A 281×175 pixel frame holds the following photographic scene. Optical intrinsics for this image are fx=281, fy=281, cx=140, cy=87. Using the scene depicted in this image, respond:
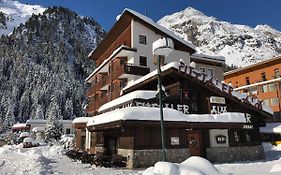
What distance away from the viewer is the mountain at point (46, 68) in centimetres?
12100

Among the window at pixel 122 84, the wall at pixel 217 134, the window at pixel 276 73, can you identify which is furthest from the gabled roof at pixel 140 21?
the window at pixel 276 73

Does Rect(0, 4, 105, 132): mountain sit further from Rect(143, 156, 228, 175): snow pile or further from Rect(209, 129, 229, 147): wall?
Rect(143, 156, 228, 175): snow pile

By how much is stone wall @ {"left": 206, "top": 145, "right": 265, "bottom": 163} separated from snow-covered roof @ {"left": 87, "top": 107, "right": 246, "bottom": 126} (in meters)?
2.33

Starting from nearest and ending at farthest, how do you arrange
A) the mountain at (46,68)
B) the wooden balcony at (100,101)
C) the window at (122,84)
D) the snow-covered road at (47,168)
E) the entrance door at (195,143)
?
the snow-covered road at (47,168), the entrance door at (195,143), the window at (122,84), the wooden balcony at (100,101), the mountain at (46,68)

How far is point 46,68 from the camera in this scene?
14275 centimetres

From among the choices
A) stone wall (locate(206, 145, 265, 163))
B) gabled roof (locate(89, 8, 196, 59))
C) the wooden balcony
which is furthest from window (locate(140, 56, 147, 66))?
stone wall (locate(206, 145, 265, 163))

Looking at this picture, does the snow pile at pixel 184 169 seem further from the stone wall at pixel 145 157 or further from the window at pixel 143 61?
the window at pixel 143 61

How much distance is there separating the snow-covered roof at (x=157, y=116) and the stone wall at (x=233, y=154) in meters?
2.33

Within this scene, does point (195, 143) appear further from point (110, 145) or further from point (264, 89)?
point (264, 89)

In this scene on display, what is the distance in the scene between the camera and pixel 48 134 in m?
59.8

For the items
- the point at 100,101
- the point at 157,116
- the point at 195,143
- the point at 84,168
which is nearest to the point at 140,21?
the point at 100,101

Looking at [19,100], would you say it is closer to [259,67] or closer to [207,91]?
[259,67]

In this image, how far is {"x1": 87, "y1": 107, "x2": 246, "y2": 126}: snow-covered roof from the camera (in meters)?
17.7

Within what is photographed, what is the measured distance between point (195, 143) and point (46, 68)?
132m
